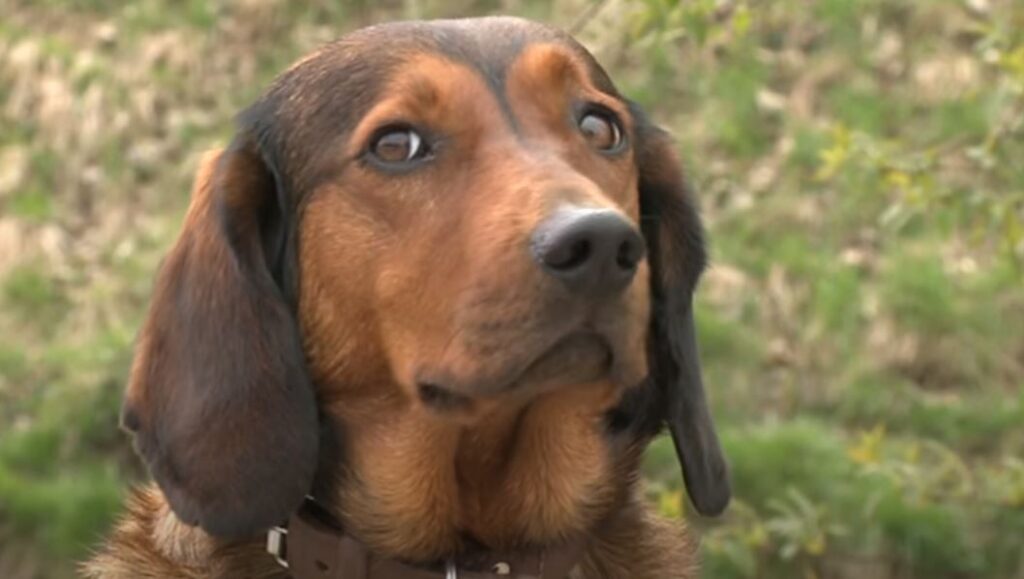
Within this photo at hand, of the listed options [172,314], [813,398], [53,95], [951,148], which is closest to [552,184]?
[172,314]

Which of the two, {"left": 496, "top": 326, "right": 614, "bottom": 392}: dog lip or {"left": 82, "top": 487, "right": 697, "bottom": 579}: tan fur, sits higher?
{"left": 496, "top": 326, "right": 614, "bottom": 392}: dog lip

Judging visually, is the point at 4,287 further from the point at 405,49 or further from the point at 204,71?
the point at 405,49

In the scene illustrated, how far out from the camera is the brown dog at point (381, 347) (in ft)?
12.6

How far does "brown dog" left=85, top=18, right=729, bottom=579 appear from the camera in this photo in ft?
12.6

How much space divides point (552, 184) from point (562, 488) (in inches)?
27.1

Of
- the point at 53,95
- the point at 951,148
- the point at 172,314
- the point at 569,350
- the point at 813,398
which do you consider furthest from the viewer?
the point at 53,95

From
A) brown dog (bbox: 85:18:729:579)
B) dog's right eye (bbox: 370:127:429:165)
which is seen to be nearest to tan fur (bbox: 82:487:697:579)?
brown dog (bbox: 85:18:729:579)

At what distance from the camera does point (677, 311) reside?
4.37 meters

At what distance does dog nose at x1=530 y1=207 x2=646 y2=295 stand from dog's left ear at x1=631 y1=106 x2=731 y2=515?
0.83m

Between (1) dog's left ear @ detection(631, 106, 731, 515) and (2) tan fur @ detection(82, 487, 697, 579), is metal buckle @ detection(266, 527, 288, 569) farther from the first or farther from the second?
(1) dog's left ear @ detection(631, 106, 731, 515)

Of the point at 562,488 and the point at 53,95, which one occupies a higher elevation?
the point at 562,488

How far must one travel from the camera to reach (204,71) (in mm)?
9625

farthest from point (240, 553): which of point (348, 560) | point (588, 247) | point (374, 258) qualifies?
point (588, 247)

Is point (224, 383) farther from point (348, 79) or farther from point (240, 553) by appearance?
point (348, 79)
